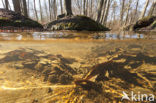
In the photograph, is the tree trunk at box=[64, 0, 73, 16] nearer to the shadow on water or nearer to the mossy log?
the mossy log

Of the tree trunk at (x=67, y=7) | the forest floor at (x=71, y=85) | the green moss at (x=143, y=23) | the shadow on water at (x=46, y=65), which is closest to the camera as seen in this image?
the forest floor at (x=71, y=85)

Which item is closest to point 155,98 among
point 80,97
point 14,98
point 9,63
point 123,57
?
point 80,97

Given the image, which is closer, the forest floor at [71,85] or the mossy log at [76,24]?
the forest floor at [71,85]

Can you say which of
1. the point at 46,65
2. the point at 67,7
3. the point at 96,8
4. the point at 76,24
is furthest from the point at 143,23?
the point at 96,8

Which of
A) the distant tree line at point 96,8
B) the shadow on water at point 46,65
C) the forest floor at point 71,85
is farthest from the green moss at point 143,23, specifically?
the shadow on water at point 46,65

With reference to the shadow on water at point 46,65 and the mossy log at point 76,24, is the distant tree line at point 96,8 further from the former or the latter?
the shadow on water at point 46,65

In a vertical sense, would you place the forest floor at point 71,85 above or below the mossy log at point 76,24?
below

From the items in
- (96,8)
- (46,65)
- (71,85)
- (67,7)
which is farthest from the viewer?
(96,8)

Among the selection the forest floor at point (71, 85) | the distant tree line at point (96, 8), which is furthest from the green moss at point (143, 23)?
the forest floor at point (71, 85)

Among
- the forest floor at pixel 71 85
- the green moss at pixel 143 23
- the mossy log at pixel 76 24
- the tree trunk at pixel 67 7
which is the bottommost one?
the forest floor at pixel 71 85

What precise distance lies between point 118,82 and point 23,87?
75 cm

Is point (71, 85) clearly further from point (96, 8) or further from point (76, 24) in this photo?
point (96, 8)

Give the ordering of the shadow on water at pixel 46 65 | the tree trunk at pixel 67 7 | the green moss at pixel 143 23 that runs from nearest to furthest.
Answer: the shadow on water at pixel 46 65, the tree trunk at pixel 67 7, the green moss at pixel 143 23

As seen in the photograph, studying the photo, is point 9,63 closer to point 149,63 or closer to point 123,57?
point 123,57
